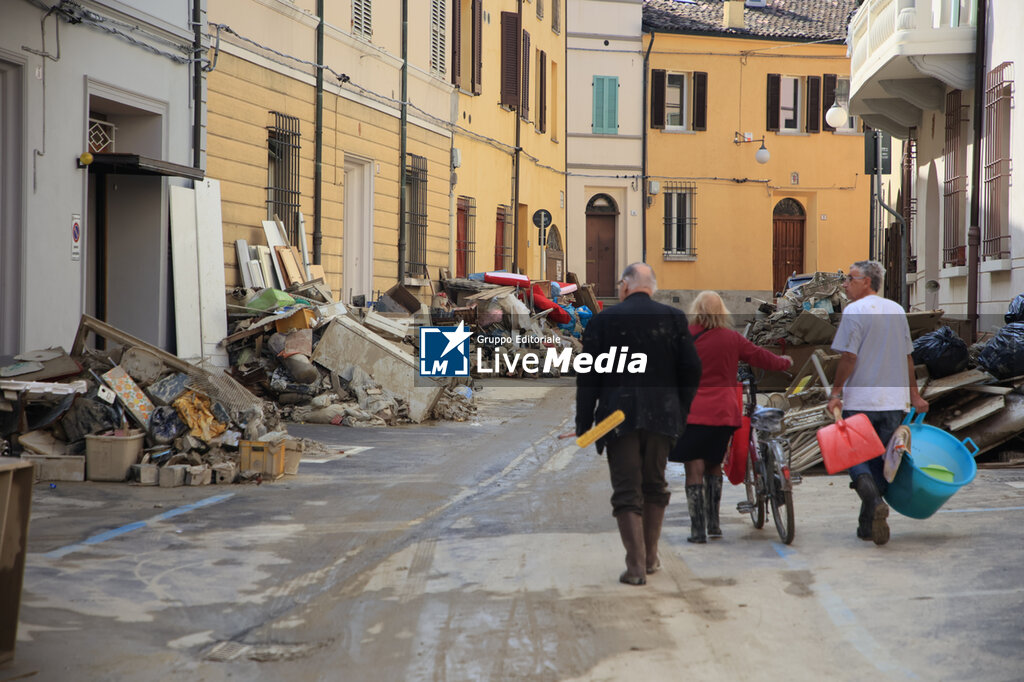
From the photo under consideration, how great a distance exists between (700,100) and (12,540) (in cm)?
3465

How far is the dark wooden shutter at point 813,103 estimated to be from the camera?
124ft

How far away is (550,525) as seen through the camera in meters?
8.02

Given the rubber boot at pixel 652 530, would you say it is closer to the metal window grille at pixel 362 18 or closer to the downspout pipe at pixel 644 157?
the metal window grille at pixel 362 18

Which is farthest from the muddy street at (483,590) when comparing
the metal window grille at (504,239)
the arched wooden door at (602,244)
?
the arched wooden door at (602,244)

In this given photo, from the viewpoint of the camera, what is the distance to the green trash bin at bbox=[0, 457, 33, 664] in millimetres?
4656

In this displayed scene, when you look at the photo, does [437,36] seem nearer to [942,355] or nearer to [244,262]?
[244,262]

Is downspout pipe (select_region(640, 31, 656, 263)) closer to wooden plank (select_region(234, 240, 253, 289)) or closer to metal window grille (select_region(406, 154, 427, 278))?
metal window grille (select_region(406, 154, 427, 278))

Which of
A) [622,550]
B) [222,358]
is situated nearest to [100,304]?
[222,358]

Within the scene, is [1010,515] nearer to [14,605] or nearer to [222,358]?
[14,605]

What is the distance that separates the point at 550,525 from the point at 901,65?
37.9 feet

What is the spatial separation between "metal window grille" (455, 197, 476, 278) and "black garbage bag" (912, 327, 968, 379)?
47.1ft

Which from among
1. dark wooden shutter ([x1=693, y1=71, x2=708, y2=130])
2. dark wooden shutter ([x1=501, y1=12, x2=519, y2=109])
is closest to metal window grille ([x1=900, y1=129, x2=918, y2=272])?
dark wooden shutter ([x1=501, y1=12, x2=519, y2=109])

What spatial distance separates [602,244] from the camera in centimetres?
3741

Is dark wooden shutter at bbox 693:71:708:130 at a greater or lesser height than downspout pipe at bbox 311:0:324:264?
greater
